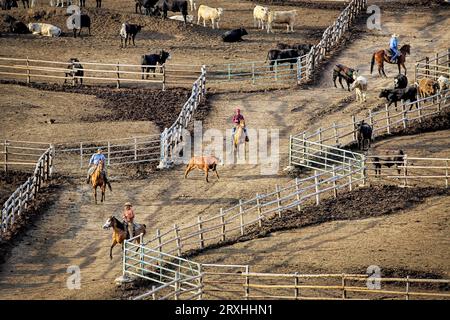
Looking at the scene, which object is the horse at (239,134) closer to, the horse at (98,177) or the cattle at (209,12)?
the horse at (98,177)

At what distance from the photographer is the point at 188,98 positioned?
54094 mm

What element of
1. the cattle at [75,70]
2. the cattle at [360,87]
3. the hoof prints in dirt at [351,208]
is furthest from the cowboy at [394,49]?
the hoof prints in dirt at [351,208]

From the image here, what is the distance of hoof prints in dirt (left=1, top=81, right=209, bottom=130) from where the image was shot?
2063 inches

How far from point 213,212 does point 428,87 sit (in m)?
10.9

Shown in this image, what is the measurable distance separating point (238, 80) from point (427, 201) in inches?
621

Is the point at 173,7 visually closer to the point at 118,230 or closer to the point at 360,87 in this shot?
the point at 360,87

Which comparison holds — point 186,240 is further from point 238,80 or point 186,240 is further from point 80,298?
point 238,80

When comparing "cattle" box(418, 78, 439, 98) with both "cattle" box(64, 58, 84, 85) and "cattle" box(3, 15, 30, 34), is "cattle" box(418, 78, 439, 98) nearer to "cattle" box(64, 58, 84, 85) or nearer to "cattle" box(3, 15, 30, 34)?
"cattle" box(64, 58, 84, 85)

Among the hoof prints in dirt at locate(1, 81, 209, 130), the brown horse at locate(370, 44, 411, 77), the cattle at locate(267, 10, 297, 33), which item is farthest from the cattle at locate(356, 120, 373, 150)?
the cattle at locate(267, 10, 297, 33)

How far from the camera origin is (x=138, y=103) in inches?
2133

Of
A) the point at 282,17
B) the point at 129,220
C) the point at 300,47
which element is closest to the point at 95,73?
the point at 300,47

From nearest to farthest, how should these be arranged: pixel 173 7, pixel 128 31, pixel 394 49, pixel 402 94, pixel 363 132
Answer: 1. pixel 363 132
2. pixel 402 94
3. pixel 394 49
4. pixel 128 31
5. pixel 173 7
